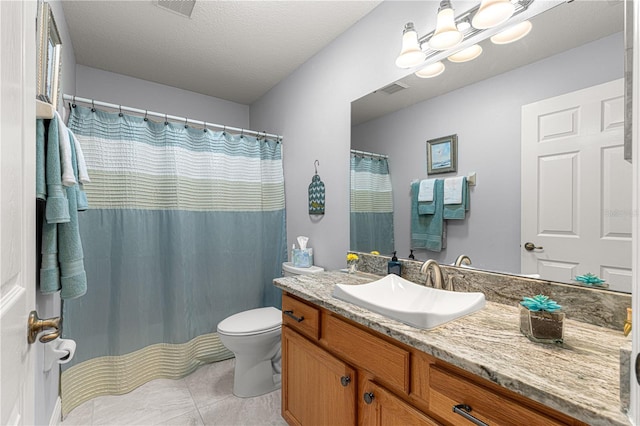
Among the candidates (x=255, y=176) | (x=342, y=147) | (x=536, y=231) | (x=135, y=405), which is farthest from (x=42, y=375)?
(x=536, y=231)

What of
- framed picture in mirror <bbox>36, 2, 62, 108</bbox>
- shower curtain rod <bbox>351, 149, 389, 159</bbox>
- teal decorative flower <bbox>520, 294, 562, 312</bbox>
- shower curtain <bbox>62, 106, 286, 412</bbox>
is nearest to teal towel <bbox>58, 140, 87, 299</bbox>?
framed picture in mirror <bbox>36, 2, 62, 108</bbox>

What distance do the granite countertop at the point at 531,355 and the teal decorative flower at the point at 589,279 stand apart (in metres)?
0.14

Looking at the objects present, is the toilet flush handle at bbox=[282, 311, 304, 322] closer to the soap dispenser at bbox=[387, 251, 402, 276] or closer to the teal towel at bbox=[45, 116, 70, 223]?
the soap dispenser at bbox=[387, 251, 402, 276]

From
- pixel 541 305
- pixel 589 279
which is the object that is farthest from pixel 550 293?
pixel 541 305

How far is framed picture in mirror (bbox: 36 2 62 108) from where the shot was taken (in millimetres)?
1106

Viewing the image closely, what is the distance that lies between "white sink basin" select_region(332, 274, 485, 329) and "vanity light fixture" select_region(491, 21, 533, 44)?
1.03 m

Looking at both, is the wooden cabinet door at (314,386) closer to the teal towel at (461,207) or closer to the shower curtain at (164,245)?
the teal towel at (461,207)

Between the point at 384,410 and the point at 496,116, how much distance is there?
1234 mm

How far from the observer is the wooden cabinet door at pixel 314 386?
1.12 m

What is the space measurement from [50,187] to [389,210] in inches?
60.8

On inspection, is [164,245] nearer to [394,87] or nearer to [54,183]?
[54,183]

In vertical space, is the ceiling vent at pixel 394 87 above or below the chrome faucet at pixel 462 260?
above

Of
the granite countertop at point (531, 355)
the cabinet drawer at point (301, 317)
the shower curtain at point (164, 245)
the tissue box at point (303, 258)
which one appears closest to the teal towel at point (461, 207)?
the granite countertop at point (531, 355)

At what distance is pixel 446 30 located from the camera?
130 centimetres
